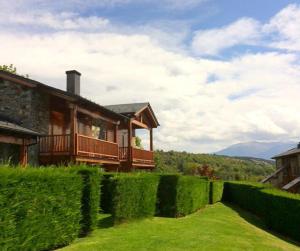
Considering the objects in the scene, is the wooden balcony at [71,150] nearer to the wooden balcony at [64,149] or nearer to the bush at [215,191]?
→ the wooden balcony at [64,149]

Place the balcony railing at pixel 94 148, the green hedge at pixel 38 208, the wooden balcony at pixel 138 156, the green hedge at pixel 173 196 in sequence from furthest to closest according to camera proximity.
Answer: the wooden balcony at pixel 138 156
the balcony railing at pixel 94 148
the green hedge at pixel 173 196
the green hedge at pixel 38 208

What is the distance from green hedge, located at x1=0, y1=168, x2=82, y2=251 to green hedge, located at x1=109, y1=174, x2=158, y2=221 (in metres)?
2.76

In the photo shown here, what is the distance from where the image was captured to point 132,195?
16.4 metres

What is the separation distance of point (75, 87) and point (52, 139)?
7.04 meters

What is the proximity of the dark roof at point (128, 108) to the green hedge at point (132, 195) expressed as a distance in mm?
14716

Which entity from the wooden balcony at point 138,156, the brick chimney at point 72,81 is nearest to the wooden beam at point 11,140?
the brick chimney at point 72,81

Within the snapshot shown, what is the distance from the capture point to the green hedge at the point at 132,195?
50.0 ft

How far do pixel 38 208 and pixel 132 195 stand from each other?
6430 millimetres

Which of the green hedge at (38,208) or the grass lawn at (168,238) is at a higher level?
the green hedge at (38,208)

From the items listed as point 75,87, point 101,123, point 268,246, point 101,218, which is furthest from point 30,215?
point 101,123

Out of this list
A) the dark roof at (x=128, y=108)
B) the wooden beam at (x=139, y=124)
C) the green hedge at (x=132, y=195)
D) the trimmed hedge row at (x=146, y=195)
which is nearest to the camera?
the green hedge at (x=132, y=195)

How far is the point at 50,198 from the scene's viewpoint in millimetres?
10914

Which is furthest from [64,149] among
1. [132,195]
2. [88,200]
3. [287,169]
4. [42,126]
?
[287,169]

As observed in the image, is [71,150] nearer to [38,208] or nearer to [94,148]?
[94,148]
